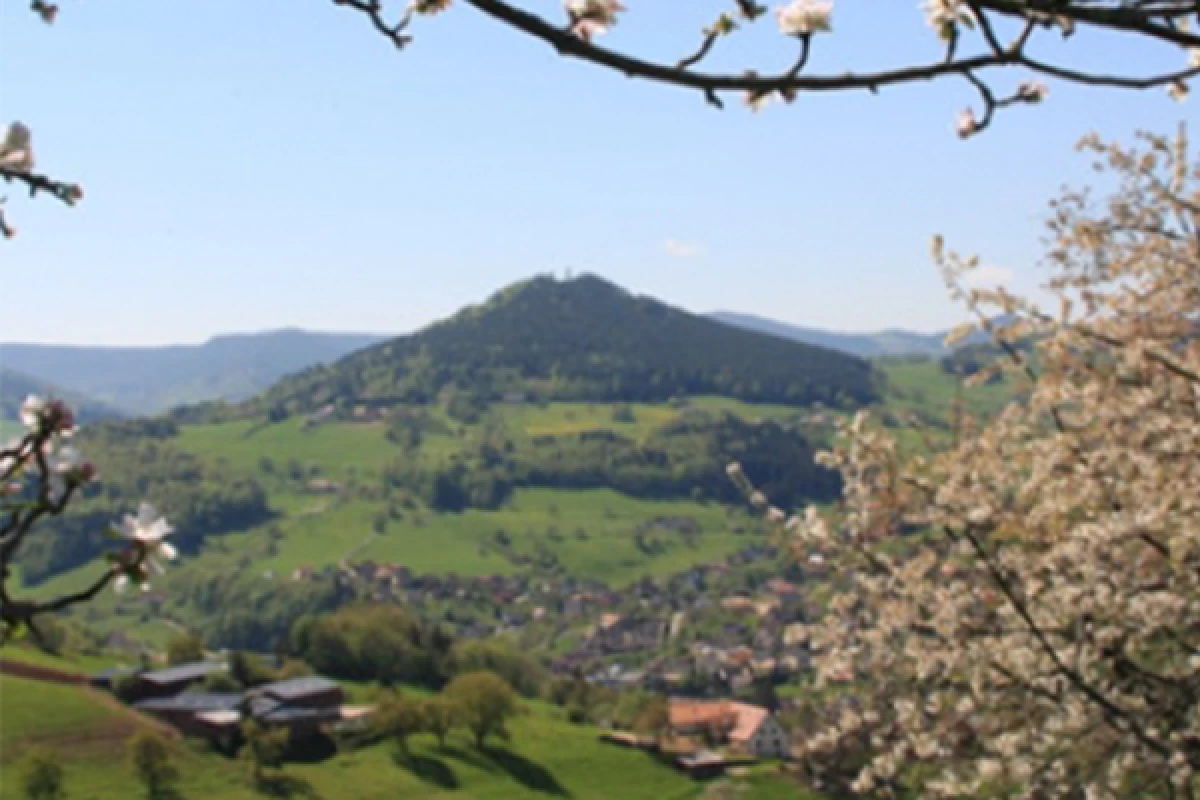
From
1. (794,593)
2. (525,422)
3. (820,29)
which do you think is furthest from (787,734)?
(525,422)

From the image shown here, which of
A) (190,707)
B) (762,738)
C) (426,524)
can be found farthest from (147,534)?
(426,524)

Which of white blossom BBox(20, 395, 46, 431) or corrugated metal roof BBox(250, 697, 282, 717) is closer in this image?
white blossom BBox(20, 395, 46, 431)

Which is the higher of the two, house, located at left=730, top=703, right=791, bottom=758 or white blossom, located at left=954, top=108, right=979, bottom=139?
white blossom, located at left=954, top=108, right=979, bottom=139

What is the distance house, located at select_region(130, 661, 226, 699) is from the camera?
205 feet

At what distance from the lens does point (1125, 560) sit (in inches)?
306

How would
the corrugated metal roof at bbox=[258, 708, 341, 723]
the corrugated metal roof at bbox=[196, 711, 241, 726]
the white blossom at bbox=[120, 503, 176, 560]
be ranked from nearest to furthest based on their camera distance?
the white blossom at bbox=[120, 503, 176, 560] < the corrugated metal roof at bbox=[196, 711, 241, 726] < the corrugated metal roof at bbox=[258, 708, 341, 723]

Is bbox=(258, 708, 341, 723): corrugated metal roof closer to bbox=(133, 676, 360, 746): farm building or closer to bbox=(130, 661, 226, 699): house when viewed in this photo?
bbox=(133, 676, 360, 746): farm building

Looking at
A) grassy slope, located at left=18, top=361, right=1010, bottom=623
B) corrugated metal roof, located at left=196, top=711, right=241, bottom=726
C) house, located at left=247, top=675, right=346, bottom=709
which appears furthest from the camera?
grassy slope, located at left=18, top=361, right=1010, bottom=623

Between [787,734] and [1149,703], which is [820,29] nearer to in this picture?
[1149,703]

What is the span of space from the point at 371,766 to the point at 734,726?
25.1 m

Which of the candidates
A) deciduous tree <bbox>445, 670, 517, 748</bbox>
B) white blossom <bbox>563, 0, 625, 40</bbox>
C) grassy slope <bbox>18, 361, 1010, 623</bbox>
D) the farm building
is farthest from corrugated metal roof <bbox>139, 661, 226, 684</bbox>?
white blossom <bbox>563, 0, 625, 40</bbox>

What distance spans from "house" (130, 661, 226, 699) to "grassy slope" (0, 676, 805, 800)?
5.33 ft

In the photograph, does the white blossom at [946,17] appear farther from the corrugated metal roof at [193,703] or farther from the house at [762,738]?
the house at [762,738]

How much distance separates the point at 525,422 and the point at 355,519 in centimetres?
5362
